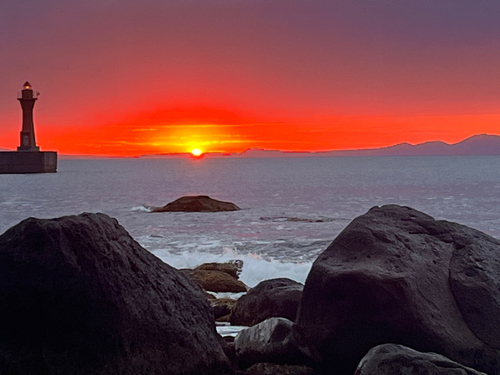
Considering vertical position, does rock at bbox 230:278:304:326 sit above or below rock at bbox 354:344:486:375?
below

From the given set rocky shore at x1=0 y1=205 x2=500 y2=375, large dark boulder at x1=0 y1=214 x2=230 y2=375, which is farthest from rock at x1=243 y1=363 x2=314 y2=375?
large dark boulder at x1=0 y1=214 x2=230 y2=375

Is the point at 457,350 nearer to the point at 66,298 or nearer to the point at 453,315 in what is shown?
the point at 453,315

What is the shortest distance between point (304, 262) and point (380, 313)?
33.1ft

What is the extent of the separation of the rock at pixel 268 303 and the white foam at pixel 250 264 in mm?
5203

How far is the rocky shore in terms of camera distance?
483 centimetres

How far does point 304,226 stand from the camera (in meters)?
26.1

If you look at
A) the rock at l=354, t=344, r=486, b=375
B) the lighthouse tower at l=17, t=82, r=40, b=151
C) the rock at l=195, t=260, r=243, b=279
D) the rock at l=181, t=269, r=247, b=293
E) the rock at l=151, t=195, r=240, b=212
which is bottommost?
the rock at l=151, t=195, r=240, b=212

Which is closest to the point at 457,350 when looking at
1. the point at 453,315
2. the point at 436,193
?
the point at 453,315

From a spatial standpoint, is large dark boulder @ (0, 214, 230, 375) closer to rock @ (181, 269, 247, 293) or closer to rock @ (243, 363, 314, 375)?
rock @ (243, 363, 314, 375)

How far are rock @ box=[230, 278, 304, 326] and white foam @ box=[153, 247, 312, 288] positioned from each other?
17.1 ft

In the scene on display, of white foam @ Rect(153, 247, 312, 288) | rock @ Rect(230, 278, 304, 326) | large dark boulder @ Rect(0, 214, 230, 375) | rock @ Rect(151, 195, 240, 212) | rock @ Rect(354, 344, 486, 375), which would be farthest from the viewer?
rock @ Rect(151, 195, 240, 212)

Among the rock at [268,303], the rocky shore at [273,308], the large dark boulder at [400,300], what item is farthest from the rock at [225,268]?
the large dark boulder at [400,300]

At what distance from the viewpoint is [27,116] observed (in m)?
72.1

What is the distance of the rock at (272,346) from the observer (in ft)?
19.0
